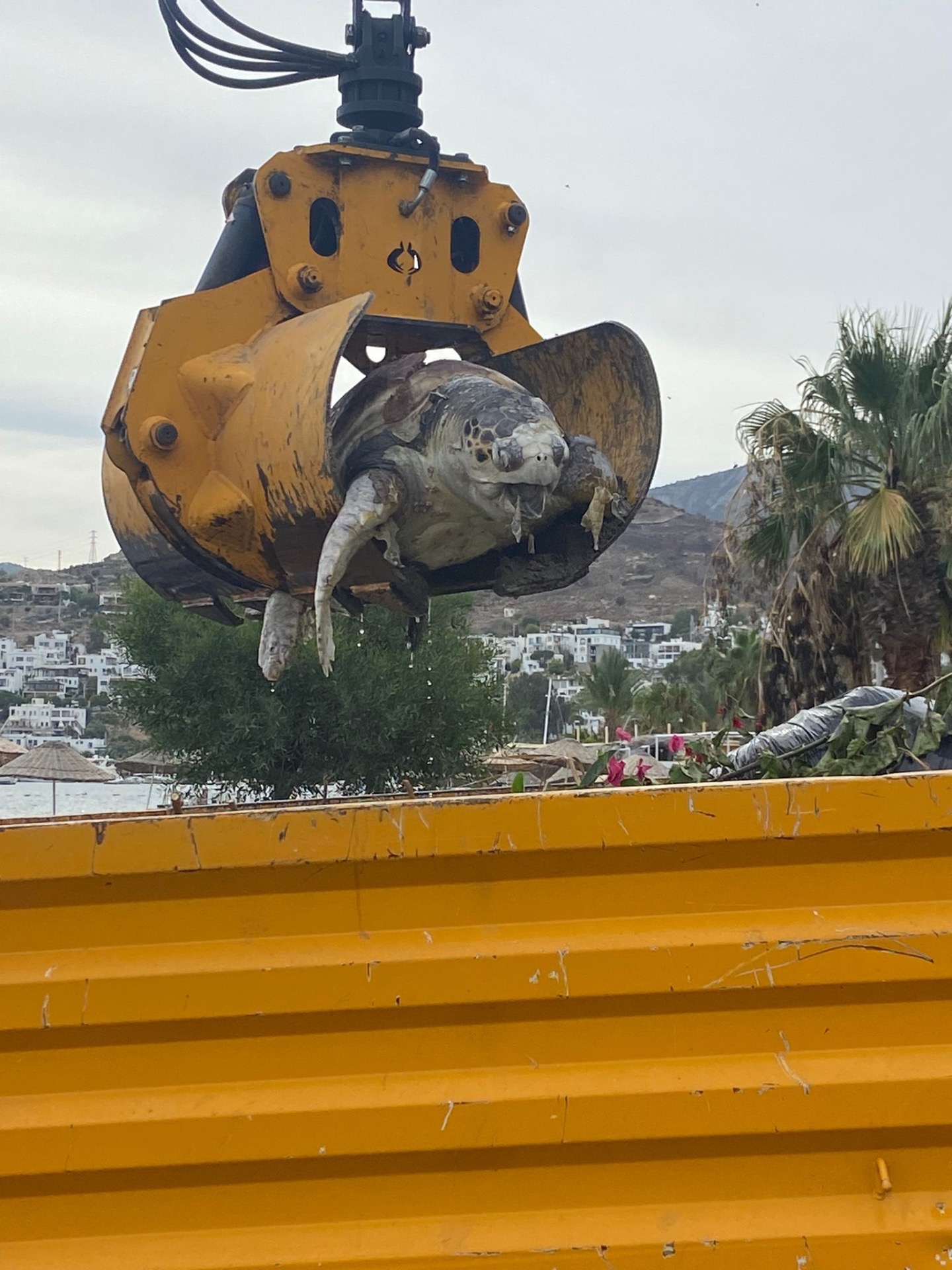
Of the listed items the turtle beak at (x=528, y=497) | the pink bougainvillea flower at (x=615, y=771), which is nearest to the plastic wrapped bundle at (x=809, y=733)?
the pink bougainvillea flower at (x=615, y=771)

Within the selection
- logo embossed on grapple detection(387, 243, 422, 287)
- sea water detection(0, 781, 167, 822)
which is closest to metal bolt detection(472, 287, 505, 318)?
logo embossed on grapple detection(387, 243, 422, 287)

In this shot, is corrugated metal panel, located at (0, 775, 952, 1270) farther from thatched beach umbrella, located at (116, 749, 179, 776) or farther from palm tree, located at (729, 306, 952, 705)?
thatched beach umbrella, located at (116, 749, 179, 776)

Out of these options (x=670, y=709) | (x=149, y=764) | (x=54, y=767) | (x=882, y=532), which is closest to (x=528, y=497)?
(x=882, y=532)

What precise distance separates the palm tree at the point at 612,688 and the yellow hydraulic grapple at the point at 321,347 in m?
32.9

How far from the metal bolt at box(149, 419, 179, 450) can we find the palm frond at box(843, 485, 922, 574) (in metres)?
8.48

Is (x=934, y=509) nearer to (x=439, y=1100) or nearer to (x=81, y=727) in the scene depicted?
(x=439, y=1100)

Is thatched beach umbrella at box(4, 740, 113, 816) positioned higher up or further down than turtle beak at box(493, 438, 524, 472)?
further down

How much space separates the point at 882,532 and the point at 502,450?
8344 millimetres

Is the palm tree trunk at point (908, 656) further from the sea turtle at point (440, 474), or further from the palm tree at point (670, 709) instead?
the palm tree at point (670, 709)

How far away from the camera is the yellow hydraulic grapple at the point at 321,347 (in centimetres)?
429

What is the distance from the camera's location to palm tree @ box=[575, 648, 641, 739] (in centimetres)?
3834

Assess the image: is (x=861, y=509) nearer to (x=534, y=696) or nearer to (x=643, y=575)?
(x=534, y=696)

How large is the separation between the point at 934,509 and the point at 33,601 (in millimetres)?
125915

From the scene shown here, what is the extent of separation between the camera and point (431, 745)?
1143 inches
